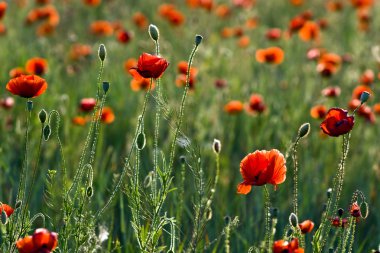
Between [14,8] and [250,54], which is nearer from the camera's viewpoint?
[250,54]

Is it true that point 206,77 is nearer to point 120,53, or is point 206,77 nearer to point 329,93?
point 120,53

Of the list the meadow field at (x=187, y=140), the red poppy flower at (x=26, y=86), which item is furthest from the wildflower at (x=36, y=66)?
the red poppy flower at (x=26, y=86)

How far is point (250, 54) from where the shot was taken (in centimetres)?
439

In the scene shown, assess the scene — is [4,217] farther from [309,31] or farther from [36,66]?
[309,31]

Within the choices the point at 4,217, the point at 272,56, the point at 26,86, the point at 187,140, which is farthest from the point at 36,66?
the point at 4,217

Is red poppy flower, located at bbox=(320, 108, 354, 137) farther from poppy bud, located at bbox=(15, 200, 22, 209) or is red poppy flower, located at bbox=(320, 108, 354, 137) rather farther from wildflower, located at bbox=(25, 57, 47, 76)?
wildflower, located at bbox=(25, 57, 47, 76)

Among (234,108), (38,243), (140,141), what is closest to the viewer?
(38,243)

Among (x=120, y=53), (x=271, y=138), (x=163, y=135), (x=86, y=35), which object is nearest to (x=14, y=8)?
(x=86, y=35)

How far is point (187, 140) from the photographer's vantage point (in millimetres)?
1808

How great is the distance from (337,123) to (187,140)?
0.38m

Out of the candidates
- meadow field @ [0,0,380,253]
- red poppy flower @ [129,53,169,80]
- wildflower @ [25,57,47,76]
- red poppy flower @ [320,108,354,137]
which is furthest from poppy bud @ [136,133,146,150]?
wildflower @ [25,57,47,76]

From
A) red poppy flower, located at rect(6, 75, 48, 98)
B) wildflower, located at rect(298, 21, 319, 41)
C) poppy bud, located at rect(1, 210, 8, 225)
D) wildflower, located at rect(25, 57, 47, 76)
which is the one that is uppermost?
wildflower, located at rect(298, 21, 319, 41)

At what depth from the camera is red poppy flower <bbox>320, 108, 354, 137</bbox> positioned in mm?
1637

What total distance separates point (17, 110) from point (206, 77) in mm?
1151
